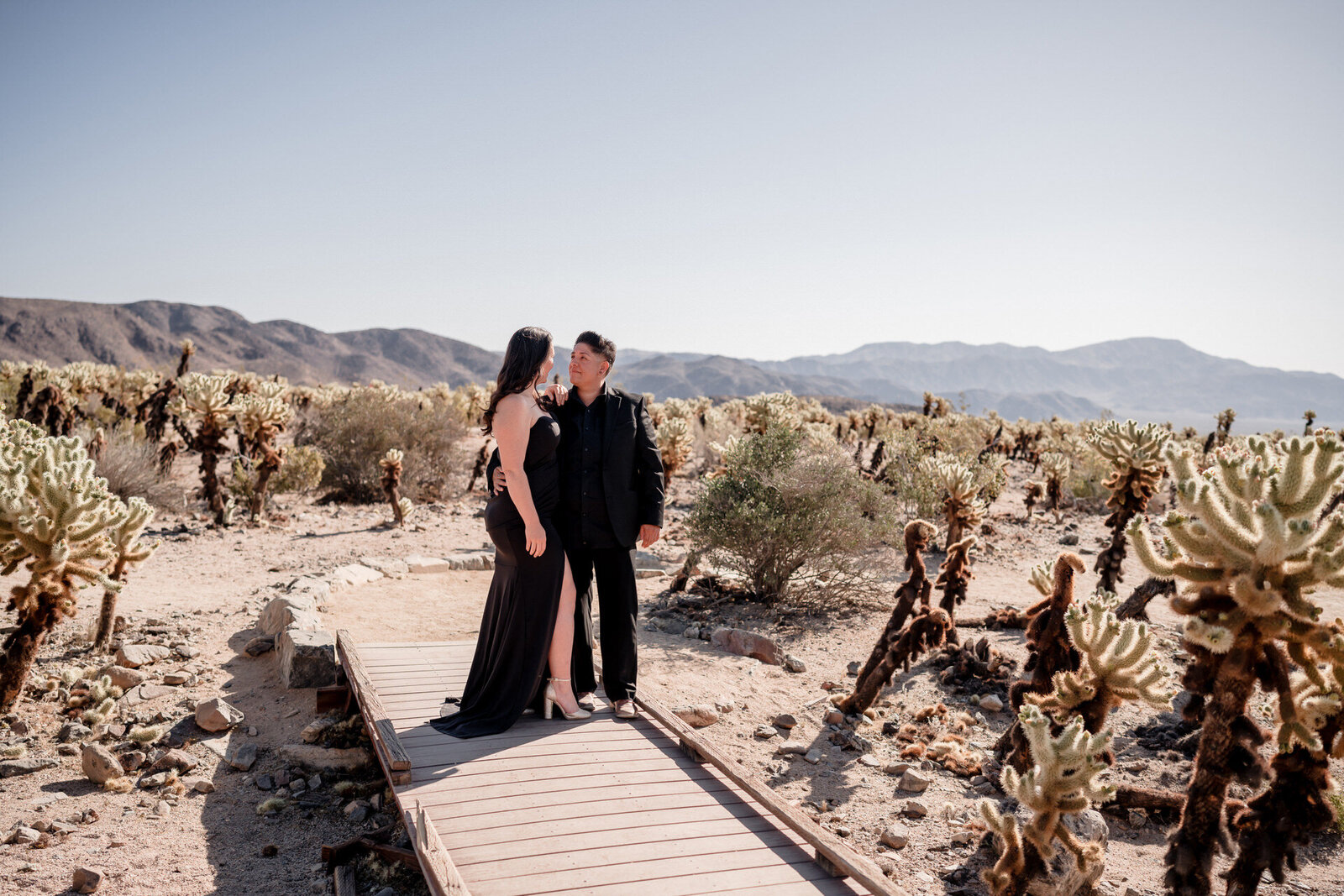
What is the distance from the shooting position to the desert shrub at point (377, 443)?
14.9m

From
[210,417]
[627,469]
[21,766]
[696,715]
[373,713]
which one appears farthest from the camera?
[210,417]

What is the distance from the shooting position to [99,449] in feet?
38.1

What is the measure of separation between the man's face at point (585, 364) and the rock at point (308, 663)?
3.05 metres

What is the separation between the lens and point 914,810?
15.3 ft

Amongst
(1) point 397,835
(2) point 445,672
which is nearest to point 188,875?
(1) point 397,835

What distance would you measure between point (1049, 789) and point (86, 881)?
13.0ft

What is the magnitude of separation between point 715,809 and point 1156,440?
6021 millimetres

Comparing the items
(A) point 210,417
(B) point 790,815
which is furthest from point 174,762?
(A) point 210,417

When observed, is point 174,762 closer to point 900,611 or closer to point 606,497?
point 606,497

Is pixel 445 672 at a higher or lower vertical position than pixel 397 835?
higher

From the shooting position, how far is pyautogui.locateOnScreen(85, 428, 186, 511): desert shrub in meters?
11.7

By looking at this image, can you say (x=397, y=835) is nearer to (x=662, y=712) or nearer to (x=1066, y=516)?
(x=662, y=712)

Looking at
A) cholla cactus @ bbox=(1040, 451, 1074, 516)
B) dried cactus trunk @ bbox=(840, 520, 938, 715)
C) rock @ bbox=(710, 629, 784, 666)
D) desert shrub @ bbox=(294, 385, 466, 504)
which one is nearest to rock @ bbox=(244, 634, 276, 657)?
rock @ bbox=(710, 629, 784, 666)

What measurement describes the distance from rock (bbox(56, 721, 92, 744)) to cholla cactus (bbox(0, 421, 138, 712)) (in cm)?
36
